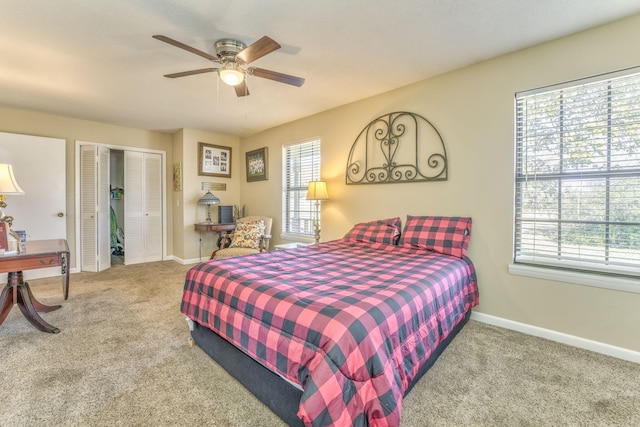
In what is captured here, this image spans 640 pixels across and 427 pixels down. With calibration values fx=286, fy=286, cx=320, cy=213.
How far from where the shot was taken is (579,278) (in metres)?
2.21

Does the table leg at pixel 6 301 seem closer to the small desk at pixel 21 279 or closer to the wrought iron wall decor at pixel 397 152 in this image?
the small desk at pixel 21 279

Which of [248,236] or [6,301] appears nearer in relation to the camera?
[6,301]

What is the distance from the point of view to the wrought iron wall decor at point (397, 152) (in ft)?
9.79

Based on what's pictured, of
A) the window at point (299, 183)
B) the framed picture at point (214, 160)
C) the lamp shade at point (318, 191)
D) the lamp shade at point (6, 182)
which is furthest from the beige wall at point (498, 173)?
the lamp shade at point (6, 182)

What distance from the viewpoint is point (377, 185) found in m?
3.45

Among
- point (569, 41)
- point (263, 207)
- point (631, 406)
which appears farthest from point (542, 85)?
point (263, 207)

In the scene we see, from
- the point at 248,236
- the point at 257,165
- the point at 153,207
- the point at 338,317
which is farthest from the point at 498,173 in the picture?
the point at 153,207

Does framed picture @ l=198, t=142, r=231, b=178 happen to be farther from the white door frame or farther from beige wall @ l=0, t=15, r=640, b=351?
beige wall @ l=0, t=15, r=640, b=351

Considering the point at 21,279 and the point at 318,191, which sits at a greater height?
the point at 318,191

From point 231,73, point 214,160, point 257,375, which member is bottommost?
point 257,375

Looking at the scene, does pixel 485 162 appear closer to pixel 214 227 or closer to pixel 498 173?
pixel 498 173

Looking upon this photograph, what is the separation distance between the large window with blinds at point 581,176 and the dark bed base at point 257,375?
1285 mm

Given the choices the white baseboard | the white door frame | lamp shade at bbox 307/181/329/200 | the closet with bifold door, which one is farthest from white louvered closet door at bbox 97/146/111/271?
the white baseboard

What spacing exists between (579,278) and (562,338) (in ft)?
1.65
